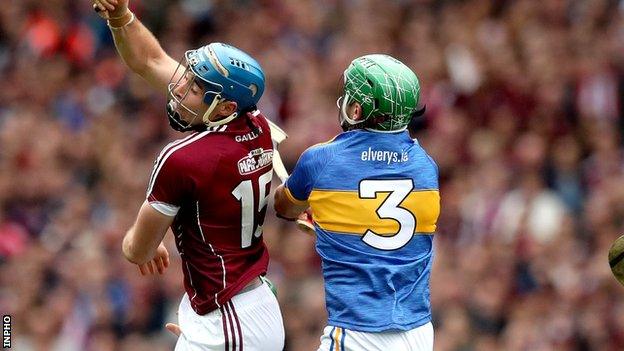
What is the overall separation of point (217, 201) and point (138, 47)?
49.0 inches

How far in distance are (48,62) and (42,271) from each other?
13.4 ft

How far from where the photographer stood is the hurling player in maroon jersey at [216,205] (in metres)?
7.55

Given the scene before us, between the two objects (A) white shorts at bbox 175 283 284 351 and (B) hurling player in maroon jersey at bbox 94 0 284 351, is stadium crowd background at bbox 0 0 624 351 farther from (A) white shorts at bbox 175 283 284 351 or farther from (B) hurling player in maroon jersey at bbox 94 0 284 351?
(B) hurling player in maroon jersey at bbox 94 0 284 351

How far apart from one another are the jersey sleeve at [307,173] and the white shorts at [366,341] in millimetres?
721

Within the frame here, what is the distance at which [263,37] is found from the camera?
60.1 ft

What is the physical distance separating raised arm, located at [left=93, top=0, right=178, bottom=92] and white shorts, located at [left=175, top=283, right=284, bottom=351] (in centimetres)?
135

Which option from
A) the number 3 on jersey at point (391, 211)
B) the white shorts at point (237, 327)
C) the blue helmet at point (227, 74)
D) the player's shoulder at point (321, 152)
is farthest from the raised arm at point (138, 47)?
the number 3 on jersey at point (391, 211)

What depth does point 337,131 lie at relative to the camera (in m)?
15.5

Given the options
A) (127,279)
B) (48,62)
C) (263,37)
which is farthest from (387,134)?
(48,62)

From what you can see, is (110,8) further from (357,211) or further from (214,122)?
(357,211)

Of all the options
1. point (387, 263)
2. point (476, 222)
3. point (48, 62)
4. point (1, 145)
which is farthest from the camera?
point (48, 62)

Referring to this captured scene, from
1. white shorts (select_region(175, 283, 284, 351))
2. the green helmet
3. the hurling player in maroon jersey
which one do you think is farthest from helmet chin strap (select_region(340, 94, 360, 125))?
white shorts (select_region(175, 283, 284, 351))

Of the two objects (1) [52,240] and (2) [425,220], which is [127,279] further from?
(2) [425,220]

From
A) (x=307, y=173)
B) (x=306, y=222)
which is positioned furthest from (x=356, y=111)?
(x=306, y=222)
